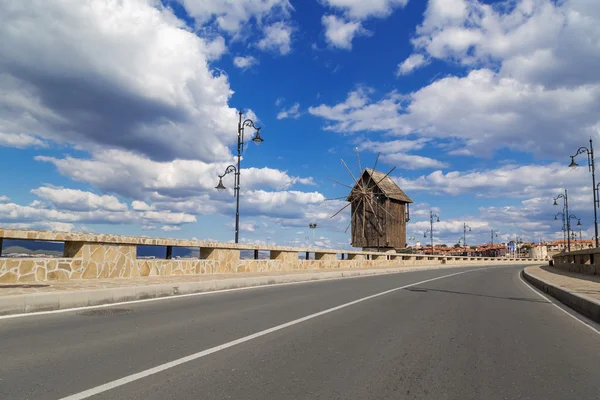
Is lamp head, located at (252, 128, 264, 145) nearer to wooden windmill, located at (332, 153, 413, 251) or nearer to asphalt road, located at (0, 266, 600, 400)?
asphalt road, located at (0, 266, 600, 400)

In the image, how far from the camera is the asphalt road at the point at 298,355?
4633mm

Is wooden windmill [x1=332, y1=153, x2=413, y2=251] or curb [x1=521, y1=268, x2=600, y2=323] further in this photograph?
wooden windmill [x1=332, y1=153, x2=413, y2=251]

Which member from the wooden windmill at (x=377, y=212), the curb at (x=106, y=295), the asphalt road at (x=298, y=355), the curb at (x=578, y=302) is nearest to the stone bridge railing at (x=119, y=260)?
the curb at (x=106, y=295)

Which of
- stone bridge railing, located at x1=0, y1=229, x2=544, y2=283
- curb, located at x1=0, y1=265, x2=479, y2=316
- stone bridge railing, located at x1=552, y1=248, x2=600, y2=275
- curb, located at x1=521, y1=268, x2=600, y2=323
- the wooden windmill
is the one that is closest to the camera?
curb, located at x1=0, y1=265, x2=479, y2=316

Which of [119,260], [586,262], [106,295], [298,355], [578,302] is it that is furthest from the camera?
[586,262]

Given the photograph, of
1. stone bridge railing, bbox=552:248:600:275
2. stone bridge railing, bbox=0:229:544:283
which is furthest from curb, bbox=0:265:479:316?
stone bridge railing, bbox=552:248:600:275

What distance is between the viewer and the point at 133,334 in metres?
7.31

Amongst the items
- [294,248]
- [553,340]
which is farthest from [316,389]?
[294,248]

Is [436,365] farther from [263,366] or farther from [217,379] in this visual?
[217,379]

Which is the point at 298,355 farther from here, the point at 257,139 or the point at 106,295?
the point at 257,139

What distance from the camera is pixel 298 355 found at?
608cm

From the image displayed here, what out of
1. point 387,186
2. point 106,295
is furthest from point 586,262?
point 106,295

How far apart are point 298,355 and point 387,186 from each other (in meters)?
49.9

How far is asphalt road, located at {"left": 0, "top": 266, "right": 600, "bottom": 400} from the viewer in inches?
182
